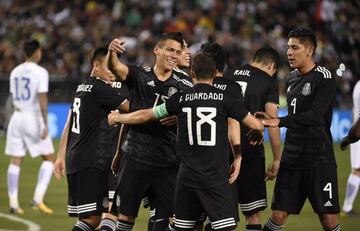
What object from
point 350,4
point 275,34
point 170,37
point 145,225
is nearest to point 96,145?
point 170,37

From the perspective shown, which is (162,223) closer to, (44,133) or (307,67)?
(307,67)

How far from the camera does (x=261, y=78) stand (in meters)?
9.80

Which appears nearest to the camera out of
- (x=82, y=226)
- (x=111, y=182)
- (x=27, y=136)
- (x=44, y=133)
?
(x=82, y=226)

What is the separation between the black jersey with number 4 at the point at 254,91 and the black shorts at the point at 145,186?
1342 millimetres

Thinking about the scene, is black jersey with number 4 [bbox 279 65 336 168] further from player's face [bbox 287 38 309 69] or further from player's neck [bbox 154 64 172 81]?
player's neck [bbox 154 64 172 81]

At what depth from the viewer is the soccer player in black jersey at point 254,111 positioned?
9.72 meters

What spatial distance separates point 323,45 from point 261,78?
1703 cm

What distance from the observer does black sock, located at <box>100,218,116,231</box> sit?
936 centimetres

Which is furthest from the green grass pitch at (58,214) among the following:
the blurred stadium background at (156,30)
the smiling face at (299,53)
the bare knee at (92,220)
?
the blurred stadium background at (156,30)

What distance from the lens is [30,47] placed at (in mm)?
13406

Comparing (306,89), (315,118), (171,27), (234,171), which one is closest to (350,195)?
(306,89)

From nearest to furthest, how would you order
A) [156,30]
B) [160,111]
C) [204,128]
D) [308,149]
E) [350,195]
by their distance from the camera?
1. [204,128]
2. [160,111]
3. [308,149]
4. [350,195]
5. [156,30]

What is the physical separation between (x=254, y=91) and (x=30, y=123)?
5.14m

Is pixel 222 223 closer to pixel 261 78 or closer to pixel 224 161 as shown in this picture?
pixel 224 161
